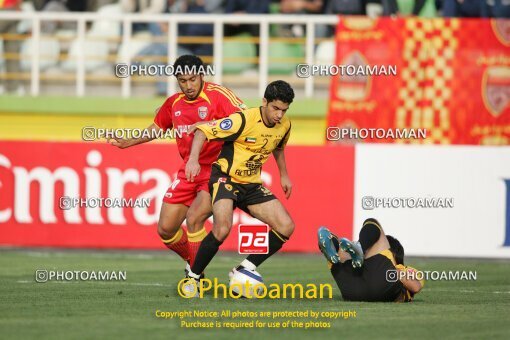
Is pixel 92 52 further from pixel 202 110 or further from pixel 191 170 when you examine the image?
pixel 191 170

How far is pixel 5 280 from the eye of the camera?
13422 mm

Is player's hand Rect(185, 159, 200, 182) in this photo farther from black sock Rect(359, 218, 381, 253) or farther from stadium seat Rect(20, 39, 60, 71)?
stadium seat Rect(20, 39, 60, 71)

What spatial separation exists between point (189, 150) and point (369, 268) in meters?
2.41

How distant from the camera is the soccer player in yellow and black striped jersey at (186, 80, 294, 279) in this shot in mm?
11750

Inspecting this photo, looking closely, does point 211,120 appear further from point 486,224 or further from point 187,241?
point 486,224

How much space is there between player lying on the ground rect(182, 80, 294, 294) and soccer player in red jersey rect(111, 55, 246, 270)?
0.62 m

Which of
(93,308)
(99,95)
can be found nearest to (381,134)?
(99,95)

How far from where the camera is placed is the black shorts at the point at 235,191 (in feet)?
39.1

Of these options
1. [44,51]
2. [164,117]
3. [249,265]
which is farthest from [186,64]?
[44,51]

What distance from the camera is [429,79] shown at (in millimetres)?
18500

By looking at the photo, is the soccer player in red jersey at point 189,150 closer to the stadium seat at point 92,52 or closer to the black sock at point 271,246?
the black sock at point 271,246

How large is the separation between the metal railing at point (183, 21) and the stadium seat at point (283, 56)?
40cm

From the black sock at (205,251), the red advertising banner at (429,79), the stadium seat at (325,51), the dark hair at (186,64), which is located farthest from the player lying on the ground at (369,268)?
the stadium seat at (325,51)

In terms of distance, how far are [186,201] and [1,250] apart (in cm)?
578
